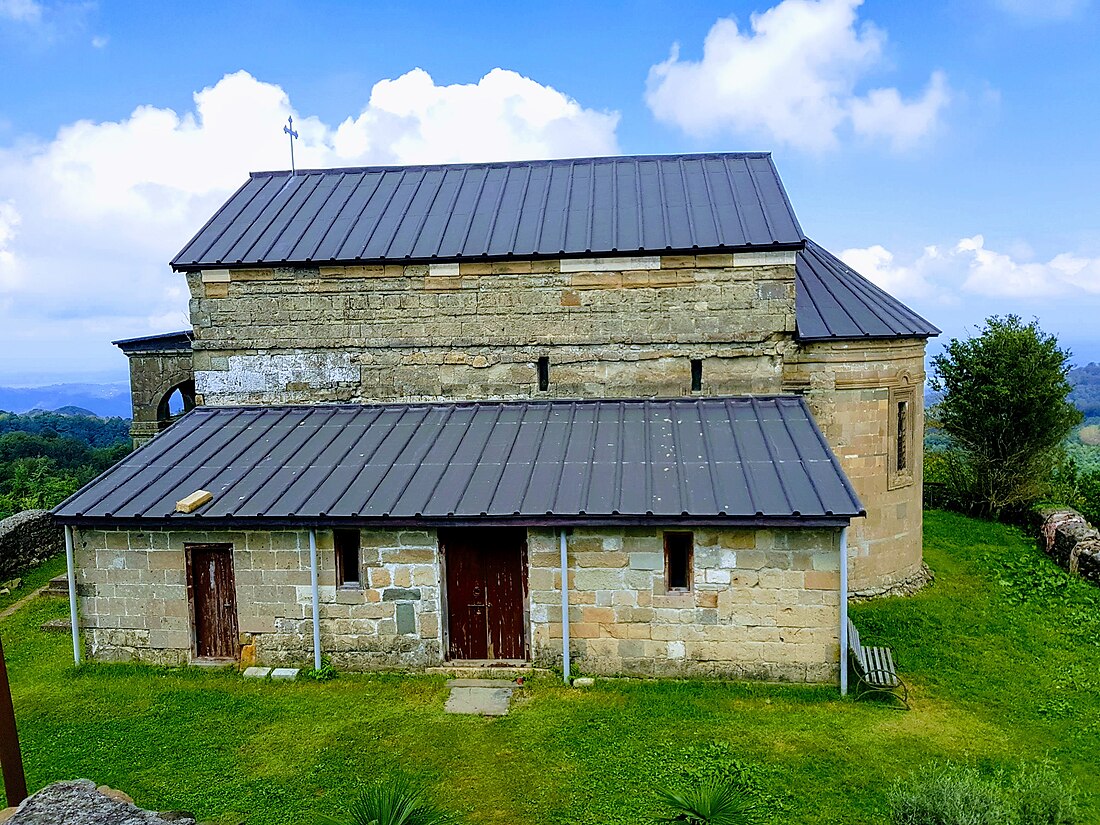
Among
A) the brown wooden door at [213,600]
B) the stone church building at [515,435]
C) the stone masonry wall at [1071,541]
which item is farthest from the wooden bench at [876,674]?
the brown wooden door at [213,600]

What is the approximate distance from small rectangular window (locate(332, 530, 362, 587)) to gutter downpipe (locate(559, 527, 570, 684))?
9.94 ft

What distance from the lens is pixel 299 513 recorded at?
1088cm

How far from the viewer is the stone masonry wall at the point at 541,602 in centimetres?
1051

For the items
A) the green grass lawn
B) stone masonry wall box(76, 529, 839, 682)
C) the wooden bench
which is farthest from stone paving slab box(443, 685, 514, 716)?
the wooden bench

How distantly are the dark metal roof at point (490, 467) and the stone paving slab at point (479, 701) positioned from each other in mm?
2467

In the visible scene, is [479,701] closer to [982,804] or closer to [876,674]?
[876,674]

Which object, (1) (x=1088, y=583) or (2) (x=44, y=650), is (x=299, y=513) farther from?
(1) (x=1088, y=583)

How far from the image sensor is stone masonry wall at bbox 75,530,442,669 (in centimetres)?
1110

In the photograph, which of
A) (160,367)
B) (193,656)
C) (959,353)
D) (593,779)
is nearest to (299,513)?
(193,656)

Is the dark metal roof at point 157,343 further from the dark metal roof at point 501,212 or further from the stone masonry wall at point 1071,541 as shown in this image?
the stone masonry wall at point 1071,541

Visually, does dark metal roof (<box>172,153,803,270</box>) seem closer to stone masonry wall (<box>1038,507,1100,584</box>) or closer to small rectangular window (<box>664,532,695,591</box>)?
small rectangular window (<box>664,532,695,591</box>)

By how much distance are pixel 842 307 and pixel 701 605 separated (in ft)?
23.4

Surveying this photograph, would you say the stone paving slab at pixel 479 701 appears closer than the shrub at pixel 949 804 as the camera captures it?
No

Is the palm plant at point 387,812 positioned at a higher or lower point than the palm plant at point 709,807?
higher
